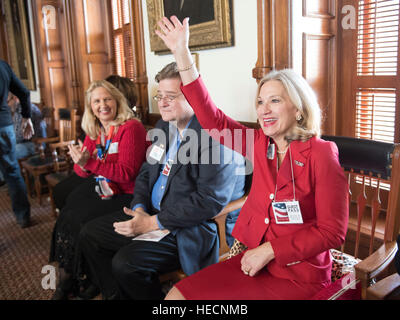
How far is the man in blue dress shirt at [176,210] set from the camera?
191 cm

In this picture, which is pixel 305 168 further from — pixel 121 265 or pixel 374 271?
pixel 121 265

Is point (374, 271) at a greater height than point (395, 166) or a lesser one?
lesser

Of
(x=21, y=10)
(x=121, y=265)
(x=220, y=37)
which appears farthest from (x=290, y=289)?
(x=21, y=10)

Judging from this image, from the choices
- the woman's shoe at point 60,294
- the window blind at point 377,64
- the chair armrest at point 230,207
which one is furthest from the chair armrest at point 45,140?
the window blind at point 377,64

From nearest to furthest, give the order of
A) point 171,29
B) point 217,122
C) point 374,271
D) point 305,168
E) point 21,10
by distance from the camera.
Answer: point 374,271
point 305,168
point 171,29
point 217,122
point 21,10

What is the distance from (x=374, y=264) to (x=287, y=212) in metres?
0.35

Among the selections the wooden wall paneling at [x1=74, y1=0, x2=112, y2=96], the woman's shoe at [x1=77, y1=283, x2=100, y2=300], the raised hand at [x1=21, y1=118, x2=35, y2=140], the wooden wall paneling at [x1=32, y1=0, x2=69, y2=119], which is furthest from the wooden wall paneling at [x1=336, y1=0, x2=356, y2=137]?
the wooden wall paneling at [x1=32, y1=0, x2=69, y2=119]

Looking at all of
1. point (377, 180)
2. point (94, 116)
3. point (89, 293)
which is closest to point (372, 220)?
point (377, 180)

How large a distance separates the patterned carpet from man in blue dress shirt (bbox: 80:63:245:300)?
2.70 ft

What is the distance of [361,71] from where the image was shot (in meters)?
2.17

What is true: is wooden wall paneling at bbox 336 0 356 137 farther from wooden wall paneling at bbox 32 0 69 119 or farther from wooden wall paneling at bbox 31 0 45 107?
wooden wall paneling at bbox 31 0 45 107

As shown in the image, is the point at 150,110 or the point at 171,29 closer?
the point at 171,29

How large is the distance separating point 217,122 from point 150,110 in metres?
2.20

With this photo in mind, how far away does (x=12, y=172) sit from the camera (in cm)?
368
